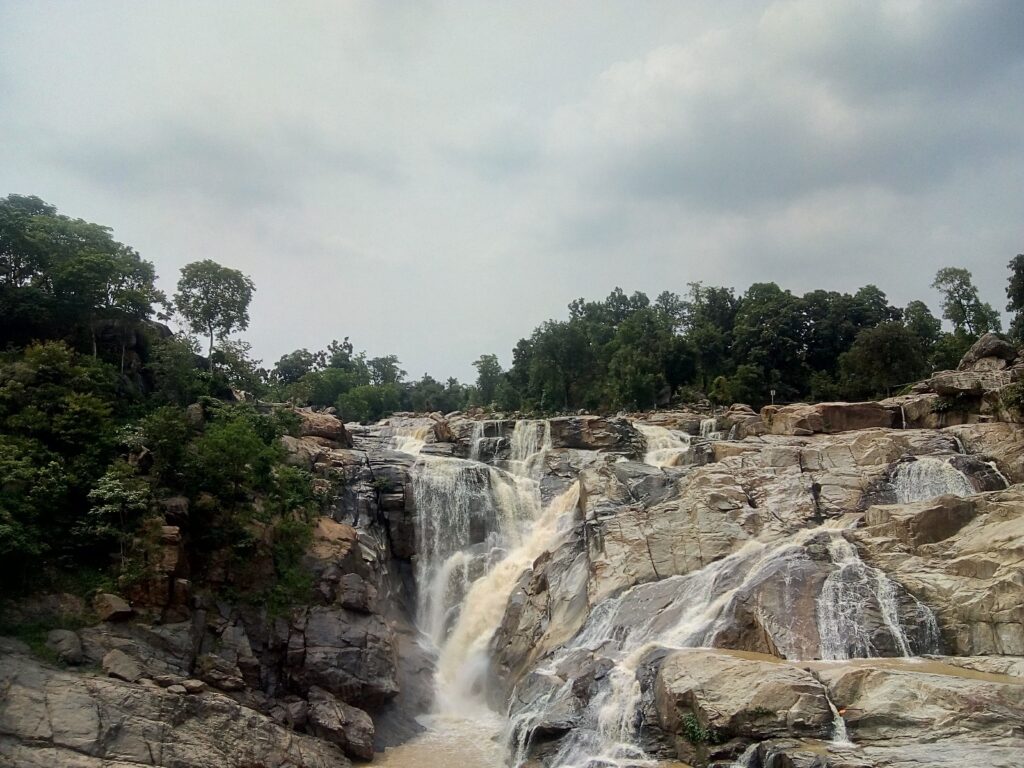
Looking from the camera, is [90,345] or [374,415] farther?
[374,415]

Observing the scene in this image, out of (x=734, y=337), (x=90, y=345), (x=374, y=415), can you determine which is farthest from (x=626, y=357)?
(x=90, y=345)

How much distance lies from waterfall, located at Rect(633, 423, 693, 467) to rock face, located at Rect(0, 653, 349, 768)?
1965 cm

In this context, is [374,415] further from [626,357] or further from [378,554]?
[378,554]

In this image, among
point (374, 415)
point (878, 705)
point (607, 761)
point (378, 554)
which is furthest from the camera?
point (374, 415)

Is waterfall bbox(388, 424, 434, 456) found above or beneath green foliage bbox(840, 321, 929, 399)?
beneath

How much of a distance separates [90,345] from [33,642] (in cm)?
1351

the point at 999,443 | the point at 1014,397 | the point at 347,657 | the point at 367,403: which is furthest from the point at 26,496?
the point at 367,403

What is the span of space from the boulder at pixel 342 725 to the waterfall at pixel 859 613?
36.8 feet

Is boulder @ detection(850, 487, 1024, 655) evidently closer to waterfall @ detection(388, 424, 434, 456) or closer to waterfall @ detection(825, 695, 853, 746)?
waterfall @ detection(825, 695, 853, 746)

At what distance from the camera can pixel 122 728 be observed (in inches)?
562

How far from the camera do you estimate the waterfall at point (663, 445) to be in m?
31.7

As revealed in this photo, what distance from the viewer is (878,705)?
11414mm

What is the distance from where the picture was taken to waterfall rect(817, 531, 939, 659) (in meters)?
14.2

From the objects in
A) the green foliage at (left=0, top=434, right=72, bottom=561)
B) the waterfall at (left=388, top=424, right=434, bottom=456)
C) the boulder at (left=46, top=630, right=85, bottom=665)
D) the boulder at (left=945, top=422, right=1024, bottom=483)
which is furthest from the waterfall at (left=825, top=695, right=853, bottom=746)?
the waterfall at (left=388, top=424, right=434, bottom=456)
